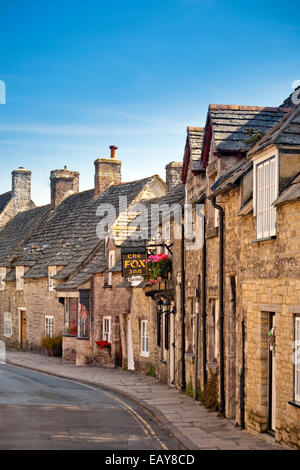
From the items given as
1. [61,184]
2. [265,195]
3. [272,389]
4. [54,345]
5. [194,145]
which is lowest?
[54,345]

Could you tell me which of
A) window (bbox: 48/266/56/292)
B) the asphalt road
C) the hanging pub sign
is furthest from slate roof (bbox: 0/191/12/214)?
the asphalt road

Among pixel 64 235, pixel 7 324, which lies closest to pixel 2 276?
pixel 7 324

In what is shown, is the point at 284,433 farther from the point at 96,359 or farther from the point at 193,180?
the point at 96,359

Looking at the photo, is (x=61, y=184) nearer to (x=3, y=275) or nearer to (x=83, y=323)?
(x=3, y=275)

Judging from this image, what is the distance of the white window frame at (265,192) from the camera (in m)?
12.8

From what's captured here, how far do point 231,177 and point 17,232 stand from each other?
114 ft

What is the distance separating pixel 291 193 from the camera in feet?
38.8

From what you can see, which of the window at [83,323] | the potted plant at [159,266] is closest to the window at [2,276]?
the window at [83,323]

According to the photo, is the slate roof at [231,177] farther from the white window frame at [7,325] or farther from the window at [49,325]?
the white window frame at [7,325]

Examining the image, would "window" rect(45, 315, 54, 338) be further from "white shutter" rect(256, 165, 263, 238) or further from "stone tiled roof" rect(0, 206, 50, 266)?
"white shutter" rect(256, 165, 263, 238)

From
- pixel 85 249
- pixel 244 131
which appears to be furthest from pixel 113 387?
pixel 85 249

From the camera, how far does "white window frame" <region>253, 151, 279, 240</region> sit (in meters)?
A: 12.8

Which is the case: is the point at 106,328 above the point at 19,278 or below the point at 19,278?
below

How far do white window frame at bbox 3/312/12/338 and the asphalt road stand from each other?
21656 mm
